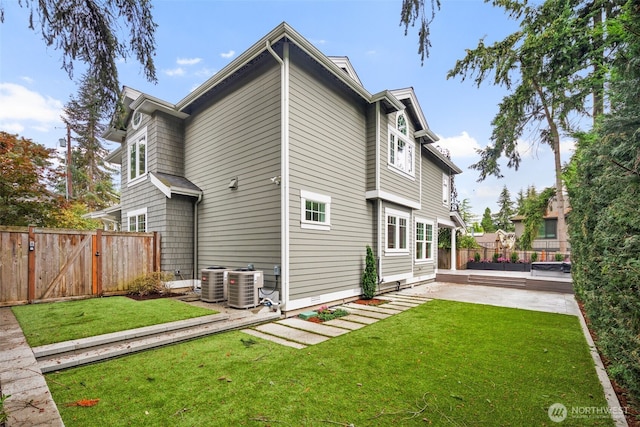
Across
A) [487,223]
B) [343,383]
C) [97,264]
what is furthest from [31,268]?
[487,223]

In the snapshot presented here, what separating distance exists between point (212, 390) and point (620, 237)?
418cm

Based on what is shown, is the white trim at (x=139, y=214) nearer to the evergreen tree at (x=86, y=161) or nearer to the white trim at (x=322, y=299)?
the white trim at (x=322, y=299)

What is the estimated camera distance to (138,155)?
32.3 ft

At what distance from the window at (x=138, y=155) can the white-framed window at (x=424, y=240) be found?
1006 cm

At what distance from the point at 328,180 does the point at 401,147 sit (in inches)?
163

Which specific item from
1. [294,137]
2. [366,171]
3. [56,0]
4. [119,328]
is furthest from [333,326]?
[56,0]

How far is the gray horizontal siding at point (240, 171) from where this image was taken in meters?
6.65

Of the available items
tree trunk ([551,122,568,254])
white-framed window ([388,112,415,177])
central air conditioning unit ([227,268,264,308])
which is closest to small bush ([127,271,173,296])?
central air conditioning unit ([227,268,264,308])

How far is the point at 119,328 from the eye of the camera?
462 cm

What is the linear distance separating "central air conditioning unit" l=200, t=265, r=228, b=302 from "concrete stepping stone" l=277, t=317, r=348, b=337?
1903 mm

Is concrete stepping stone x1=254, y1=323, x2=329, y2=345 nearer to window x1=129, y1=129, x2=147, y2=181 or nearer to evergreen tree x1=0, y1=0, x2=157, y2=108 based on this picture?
evergreen tree x1=0, y1=0, x2=157, y2=108

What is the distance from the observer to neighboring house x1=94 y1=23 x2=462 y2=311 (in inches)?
258

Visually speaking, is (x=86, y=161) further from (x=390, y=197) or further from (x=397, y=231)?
(x=397, y=231)

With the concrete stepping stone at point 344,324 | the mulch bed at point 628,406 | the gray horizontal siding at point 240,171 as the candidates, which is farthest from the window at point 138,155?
the mulch bed at point 628,406
